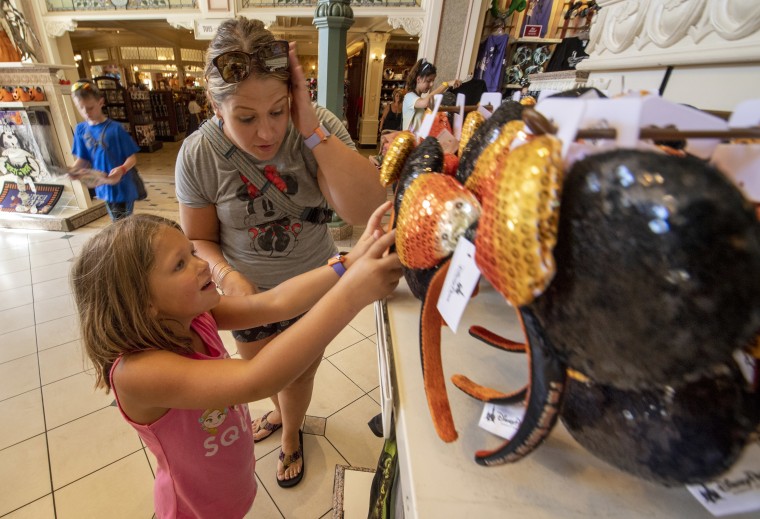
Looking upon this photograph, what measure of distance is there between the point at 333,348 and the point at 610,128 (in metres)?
1.96

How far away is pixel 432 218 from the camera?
441mm

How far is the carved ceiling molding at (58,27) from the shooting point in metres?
4.05

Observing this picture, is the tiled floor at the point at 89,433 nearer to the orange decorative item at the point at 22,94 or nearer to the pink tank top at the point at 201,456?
the pink tank top at the point at 201,456

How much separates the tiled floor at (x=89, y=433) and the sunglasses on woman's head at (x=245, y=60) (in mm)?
1030

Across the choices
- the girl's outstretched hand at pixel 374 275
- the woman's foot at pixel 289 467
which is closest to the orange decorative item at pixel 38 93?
the woman's foot at pixel 289 467

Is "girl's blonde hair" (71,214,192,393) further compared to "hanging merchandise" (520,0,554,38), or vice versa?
"hanging merchandise" (520,0,554,38)

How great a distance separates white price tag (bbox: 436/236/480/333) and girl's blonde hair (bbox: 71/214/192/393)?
1.74ft

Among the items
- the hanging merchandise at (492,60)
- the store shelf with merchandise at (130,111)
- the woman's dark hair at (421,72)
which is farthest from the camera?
the store shelf with merchandise at (130,111)

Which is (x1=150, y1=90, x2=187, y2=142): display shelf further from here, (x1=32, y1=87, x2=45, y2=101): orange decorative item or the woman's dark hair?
the woman's dark hair

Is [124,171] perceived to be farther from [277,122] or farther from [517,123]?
[517,123]

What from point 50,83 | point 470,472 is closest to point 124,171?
point 50,83

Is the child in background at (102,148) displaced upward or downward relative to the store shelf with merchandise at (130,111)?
upward

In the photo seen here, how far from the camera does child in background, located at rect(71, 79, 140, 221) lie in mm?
2484

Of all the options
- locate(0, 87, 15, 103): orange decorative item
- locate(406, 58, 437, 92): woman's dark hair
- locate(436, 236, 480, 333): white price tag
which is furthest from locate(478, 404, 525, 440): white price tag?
locate(0, 87, 15, 103): orange decorative item
